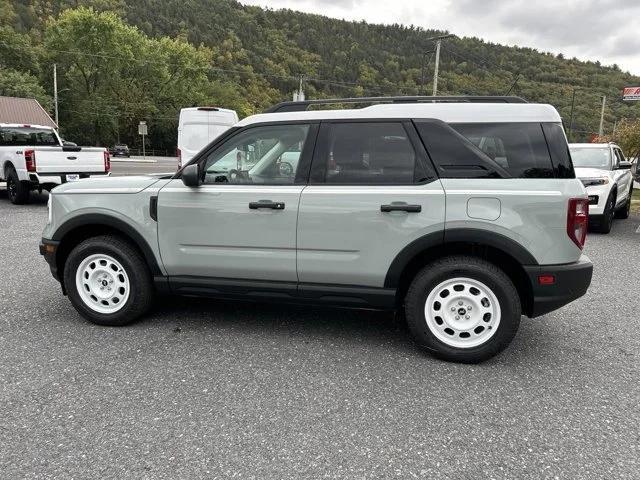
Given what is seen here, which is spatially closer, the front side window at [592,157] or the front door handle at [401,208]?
the front door handle at [401,208]

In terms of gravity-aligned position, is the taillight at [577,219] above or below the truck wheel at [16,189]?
above

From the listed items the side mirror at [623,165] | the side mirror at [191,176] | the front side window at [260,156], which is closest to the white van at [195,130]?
the side mirror at [623,165]

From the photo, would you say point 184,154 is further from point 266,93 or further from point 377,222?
point 266,93

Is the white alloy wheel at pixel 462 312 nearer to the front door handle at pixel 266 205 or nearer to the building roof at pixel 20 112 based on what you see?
the front door handle at pixel 266 205

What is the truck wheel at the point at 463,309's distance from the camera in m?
3.61

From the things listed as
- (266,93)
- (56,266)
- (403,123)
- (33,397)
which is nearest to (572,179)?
(403,123)

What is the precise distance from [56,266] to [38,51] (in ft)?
218

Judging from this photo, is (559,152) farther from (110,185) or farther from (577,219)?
(110,185)

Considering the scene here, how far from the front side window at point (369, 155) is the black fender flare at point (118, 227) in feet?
5.25

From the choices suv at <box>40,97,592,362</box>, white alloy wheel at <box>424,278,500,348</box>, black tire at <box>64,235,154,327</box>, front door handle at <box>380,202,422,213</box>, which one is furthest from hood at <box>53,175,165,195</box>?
white alloy wheel at <box>424,278,500,348</box>

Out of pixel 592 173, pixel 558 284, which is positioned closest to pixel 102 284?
pixel 558 284

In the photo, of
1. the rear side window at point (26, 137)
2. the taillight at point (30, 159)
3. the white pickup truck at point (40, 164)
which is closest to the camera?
the taillight at point (30, 159)

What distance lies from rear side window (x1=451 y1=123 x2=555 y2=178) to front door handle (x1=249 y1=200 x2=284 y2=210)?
144 centimetres

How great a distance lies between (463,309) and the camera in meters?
3.71
